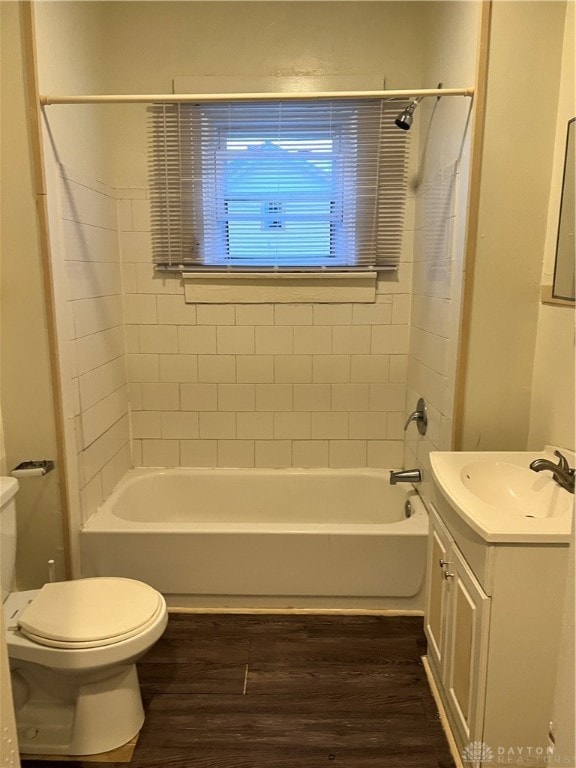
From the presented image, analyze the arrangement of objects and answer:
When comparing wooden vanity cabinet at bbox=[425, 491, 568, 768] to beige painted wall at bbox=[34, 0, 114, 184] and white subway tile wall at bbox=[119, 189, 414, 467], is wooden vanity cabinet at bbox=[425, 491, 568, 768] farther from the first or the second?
beige painted wall at bbox=[34, 0, 114, 184]

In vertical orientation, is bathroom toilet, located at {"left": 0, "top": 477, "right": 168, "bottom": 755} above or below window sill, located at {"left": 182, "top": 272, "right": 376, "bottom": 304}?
below

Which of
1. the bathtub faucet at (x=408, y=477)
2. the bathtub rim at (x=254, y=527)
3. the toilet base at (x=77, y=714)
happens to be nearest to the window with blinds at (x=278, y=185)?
the bathtub faucet at (x=408, y=477)

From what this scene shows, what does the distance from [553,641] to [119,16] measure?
3258mm

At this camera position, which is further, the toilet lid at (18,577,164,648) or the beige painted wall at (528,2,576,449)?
the beige painted wall at (528,2,576,449)

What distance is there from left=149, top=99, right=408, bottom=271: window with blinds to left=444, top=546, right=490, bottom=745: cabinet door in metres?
1.83

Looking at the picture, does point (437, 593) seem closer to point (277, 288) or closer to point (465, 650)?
point (465, 650)

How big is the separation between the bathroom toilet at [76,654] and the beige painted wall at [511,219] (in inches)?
54.9

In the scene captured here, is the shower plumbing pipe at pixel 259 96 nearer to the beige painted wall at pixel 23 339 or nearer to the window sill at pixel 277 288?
the beige painted wall at pixel 23 339

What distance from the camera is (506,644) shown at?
4.94ft

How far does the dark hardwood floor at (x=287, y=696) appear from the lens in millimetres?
1837

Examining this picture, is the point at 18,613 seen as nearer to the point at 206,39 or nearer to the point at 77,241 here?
the point at 77,241

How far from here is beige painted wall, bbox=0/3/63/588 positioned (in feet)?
6.77

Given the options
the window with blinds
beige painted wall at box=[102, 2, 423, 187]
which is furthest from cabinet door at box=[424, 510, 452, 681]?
beige painted wall at box=[102, 2, 423, 187]
